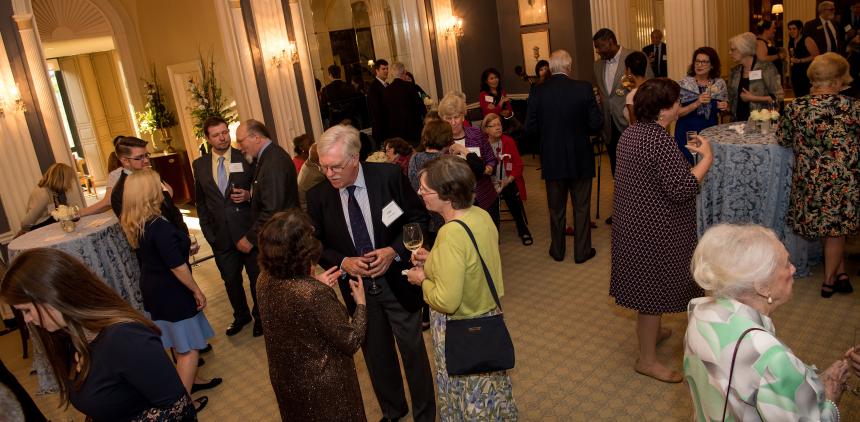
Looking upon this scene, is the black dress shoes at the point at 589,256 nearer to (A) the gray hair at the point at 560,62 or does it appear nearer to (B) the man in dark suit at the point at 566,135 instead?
(B) the man in dark suit at the point at 566,135

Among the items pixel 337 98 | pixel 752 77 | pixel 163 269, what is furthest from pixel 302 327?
pixel 337 98

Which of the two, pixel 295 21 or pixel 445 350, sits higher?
pixel 295 21

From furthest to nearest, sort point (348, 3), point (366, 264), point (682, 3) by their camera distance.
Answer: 1. point (348, 3)
2. point (682, 3)
3. point (366, 264)

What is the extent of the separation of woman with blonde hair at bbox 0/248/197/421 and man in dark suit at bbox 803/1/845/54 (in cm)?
1030

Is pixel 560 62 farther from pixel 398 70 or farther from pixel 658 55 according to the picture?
pixel 658 55

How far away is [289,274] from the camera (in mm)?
2258

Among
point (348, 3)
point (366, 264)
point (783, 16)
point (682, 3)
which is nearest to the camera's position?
point (366, 264)

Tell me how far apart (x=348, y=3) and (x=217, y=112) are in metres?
2.70

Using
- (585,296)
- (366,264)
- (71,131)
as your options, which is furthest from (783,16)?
(71,131)

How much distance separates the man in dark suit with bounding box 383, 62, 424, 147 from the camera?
307 inches

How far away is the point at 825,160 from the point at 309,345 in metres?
3.43

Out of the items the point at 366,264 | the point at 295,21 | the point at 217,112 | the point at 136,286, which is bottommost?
the point at 136,286

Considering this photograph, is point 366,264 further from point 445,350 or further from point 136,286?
point 136,286

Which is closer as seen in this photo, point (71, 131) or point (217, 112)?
point (217, 112)
